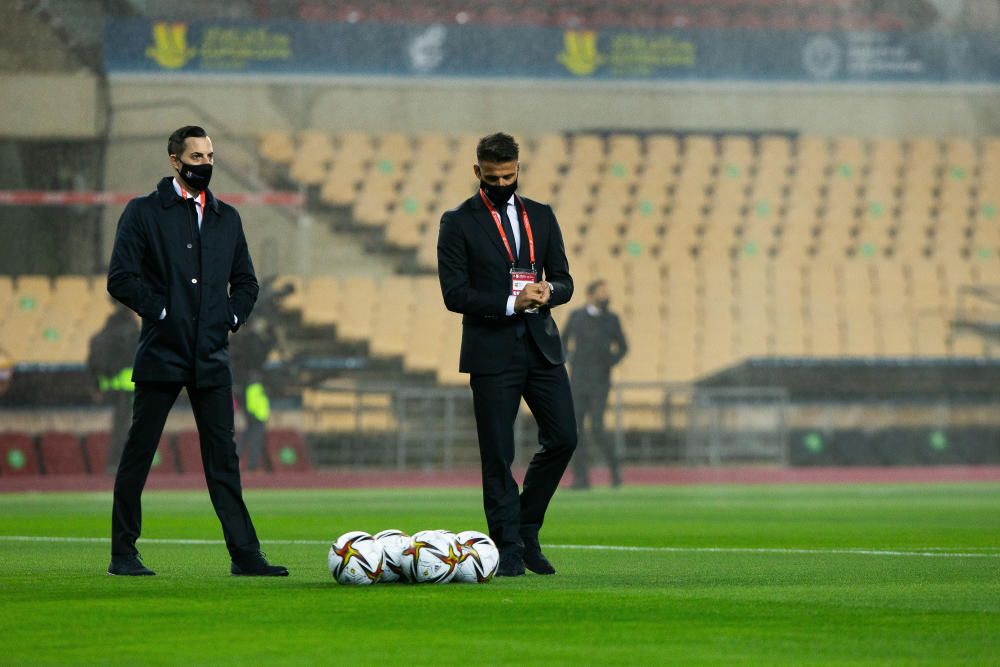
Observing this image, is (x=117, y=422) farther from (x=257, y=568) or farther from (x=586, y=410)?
(x=257, y=568)

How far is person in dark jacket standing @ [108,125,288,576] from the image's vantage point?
21.1 feet

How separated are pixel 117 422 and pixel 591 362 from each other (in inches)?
183

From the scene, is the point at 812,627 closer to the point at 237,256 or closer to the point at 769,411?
the point at 237,256

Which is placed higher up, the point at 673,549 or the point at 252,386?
the point at 252,386

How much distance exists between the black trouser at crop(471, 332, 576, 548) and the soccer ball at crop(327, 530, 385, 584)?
0.57 metres

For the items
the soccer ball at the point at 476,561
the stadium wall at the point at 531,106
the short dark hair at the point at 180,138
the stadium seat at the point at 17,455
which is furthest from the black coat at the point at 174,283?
the stadium wall at the point at 531,106

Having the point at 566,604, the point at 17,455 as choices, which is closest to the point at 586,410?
the point at 17,455

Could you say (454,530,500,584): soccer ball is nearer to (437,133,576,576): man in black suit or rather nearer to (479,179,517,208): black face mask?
(437,133,576,576): man in black suit

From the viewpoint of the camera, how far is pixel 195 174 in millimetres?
6516

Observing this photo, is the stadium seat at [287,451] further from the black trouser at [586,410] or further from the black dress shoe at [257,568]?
the black dress shoe at [257,568]

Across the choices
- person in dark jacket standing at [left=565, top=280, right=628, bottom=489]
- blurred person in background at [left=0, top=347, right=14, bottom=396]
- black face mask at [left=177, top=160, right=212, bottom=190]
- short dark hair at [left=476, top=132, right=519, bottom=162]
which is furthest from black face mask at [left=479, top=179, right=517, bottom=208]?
blurred person in background at [left=0, top=347, right=14, bottom=396]

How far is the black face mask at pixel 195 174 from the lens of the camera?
6.52 m

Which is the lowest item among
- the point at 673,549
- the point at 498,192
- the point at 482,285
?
the point at 673,549

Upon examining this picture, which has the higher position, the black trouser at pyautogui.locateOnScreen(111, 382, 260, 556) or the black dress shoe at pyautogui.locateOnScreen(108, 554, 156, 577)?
the black trouser at pyautogui.locateOnScreen(111, 382, 260, 556)
